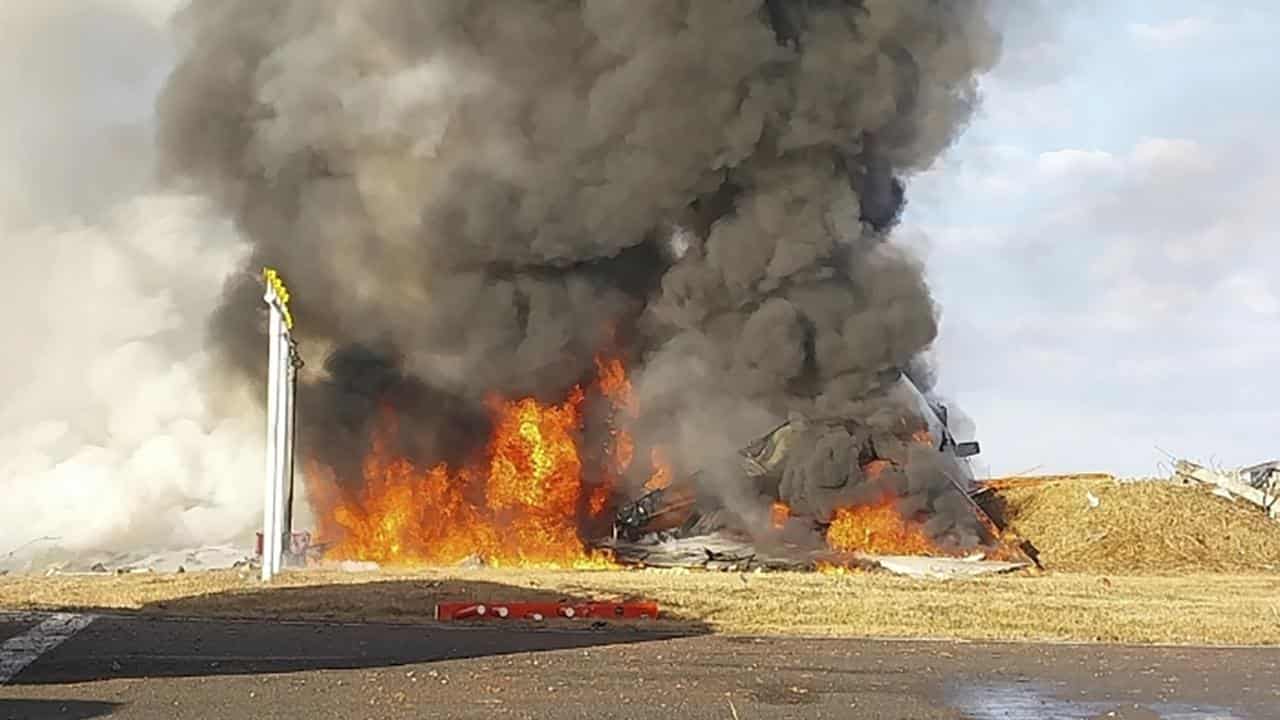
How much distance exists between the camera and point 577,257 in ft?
119

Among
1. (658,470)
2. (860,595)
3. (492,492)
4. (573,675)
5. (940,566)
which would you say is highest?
(658,470)

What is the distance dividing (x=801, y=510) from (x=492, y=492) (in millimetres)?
8666

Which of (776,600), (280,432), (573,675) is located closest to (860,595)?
(776,600)

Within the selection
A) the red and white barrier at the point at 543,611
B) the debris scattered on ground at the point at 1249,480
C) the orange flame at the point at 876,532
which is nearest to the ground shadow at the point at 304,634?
the red and white barrier at the point at 543,611

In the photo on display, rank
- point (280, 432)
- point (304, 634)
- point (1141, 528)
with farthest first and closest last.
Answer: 1. point (1141, 528)
2. point (280, 432)
3. point (304, 634)

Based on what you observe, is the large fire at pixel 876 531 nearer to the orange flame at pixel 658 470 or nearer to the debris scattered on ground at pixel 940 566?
the debris scattered on ground at pixel 940 566

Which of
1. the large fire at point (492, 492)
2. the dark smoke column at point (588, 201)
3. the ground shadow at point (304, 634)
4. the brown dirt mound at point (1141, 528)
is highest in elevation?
the dark smoke column at point (588, 201)

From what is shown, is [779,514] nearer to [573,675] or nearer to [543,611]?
[543,611]

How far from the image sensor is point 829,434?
34.1 metres

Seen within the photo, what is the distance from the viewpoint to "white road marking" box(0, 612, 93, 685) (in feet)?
48.1

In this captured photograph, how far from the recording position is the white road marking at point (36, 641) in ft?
48.1

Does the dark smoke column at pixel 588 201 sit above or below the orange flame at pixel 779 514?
above

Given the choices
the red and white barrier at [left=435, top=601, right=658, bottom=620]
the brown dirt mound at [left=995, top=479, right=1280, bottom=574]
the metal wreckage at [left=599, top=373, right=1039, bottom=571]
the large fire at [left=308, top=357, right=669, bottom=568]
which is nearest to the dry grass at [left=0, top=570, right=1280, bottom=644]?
the red and white barrier at [left=435, top=601, right=658, bottom=620]

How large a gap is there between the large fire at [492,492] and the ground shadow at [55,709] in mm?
23413
